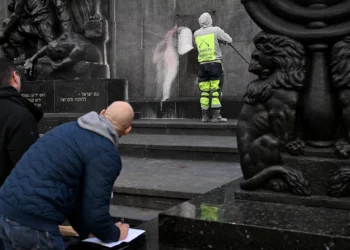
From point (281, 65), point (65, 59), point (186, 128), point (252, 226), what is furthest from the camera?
point (65, 59)

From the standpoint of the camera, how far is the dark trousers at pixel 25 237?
2.48 metres

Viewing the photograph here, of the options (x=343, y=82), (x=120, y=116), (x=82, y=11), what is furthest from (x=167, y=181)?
(x=82, y=11)

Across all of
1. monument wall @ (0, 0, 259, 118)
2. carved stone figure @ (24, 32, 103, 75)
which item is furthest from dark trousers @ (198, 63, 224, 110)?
carved stone figure @ (24, 32, 103, 75)

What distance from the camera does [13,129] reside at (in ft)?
11.1

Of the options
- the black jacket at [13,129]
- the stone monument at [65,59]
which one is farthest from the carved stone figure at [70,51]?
the black jacket at [13,129]

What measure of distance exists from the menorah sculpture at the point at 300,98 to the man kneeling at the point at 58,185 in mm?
1405

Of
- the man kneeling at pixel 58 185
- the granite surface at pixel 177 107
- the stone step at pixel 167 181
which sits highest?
the man kneeling at pixel 58 185

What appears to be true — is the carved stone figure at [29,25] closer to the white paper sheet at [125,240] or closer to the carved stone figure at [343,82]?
the white paper sheet at [125,240]

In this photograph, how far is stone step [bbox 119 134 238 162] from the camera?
24.3 feet

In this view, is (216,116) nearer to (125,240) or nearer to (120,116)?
(125,240)

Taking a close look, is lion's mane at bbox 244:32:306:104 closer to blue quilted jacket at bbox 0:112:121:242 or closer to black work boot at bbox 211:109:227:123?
blue quilted jacket at bbox 0:112:121:242

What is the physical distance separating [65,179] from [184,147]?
5.25 metres

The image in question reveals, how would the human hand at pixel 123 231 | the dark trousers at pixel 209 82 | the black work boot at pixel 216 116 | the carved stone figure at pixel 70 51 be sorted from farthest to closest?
the carved stone figure at pixel 70 51, the dark trousers at pixel 209 82, the black work boot at pixel 216 116, the human hand at pixel 123 231

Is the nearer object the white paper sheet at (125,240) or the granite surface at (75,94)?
the white paper sheet at (125,240)
